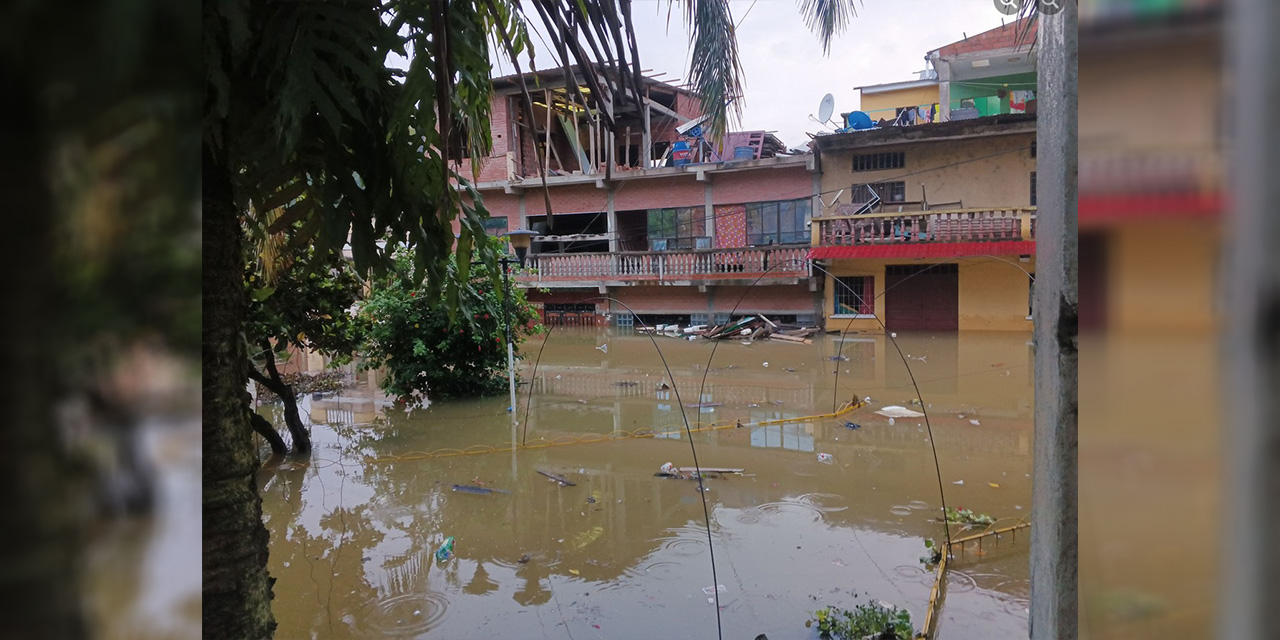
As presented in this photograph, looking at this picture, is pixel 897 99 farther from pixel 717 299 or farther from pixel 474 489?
pixel 474 489

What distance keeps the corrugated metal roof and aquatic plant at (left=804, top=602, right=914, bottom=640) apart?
13.0 metres

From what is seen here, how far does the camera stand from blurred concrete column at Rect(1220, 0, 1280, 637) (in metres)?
0.29

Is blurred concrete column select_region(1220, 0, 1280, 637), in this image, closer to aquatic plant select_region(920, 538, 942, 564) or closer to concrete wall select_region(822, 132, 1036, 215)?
aquatic plant select_region(920, 538, 942, 564)

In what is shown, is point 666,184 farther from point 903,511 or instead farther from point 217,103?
point 217,103

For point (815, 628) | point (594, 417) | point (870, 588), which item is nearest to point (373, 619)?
point (815, 628)

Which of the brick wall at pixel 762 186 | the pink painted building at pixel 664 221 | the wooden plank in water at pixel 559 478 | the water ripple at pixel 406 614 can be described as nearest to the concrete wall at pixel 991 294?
the pink painted building at pixel 664 221

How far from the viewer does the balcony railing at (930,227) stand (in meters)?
16.0

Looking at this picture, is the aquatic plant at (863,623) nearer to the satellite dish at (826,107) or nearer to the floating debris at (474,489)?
the floating debris at (474,489)

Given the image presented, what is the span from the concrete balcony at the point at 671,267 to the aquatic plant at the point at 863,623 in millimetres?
13659

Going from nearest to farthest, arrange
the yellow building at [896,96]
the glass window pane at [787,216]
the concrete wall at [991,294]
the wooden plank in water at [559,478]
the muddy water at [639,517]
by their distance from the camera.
Result: 1. the muddy water at [639,517]
2. the wooden plank in water at [559,478]
3. the concrete wall at [991,294]
4. the glass window pane at [787,216]
5. the yellow building at [896,96]

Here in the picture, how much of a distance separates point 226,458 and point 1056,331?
2475 millimetres

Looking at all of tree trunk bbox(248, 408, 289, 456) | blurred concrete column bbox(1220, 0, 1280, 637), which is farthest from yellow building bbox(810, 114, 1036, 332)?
blurred concrete column bbox(1220, 0, 1280, 637)

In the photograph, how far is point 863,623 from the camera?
3.81 m

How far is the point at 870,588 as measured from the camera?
4.52 m
